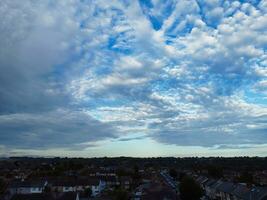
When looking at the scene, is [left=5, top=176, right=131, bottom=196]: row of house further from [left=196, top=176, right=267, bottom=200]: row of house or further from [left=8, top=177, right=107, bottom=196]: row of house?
[left=196, top=176, right=267, bottom=200]: row of house

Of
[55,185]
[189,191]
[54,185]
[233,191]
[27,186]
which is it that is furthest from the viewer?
[54,185]

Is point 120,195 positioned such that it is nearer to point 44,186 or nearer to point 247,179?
point 44,186

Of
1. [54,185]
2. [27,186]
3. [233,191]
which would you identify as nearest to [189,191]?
[233,191]

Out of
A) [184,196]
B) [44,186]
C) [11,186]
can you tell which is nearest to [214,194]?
[184,196]

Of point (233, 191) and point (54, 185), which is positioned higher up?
point (54, 185)

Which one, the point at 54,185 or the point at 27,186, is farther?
the point at 54,185

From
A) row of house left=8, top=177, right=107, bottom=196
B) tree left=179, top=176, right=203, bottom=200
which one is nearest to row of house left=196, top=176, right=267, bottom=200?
tree left=179, top=176, right=203, bottom=200

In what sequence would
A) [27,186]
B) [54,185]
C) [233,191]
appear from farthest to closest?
1. [54,185]
2. [27,186]
3. [233,191]

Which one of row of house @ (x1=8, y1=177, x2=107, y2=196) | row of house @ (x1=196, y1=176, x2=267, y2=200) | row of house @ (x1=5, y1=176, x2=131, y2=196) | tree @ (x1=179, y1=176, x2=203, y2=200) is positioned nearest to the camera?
row of house @ (x1=196, y1=176, x2=267, y2=200)

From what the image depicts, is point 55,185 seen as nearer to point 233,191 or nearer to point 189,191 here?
point 189,191
